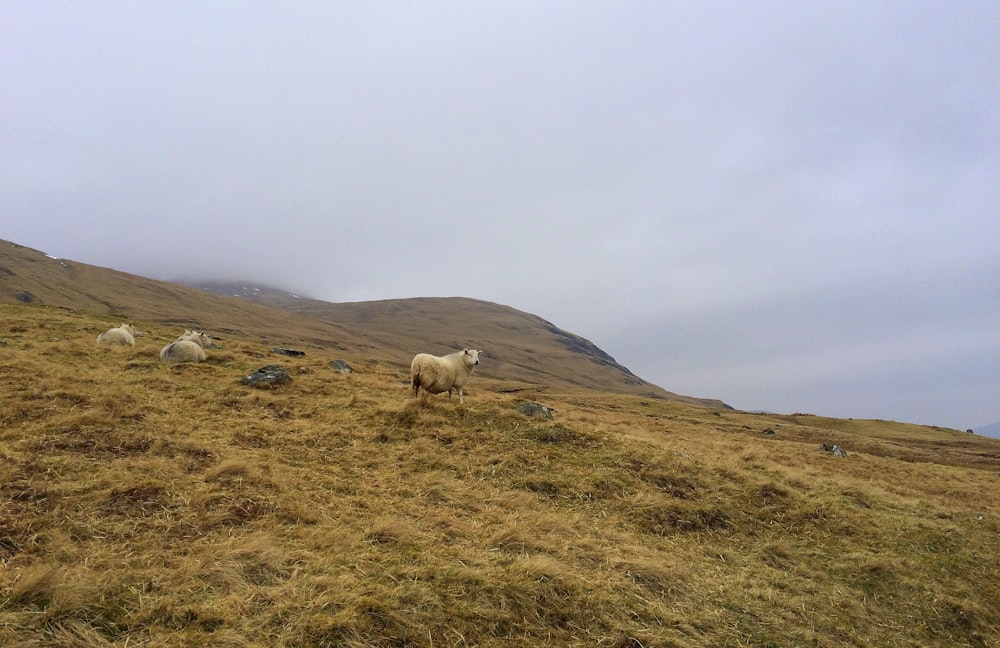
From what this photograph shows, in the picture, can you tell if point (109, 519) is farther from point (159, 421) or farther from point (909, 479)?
point (909, 479)

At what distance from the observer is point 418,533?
820 centimetres

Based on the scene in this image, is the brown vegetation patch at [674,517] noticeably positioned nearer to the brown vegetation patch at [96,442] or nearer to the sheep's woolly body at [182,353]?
the brown vegetation patch at [96,442]

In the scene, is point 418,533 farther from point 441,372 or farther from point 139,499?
point 441,372

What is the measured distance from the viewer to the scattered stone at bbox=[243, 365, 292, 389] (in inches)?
699

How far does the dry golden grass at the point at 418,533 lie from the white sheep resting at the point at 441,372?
80 cm

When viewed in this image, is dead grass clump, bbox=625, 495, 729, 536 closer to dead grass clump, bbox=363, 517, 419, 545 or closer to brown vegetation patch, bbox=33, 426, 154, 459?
dead grass clump, bbox=363, 517, 419, 545

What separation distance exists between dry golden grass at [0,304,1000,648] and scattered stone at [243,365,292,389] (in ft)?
2.70

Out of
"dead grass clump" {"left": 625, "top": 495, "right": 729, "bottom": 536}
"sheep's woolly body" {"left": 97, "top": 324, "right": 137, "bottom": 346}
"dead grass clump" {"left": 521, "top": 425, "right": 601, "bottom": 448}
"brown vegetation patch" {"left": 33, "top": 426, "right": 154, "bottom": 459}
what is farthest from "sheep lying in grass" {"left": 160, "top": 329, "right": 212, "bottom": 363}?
"dead grass clump" {"left": 625, "top": 495, "right": 729, "bottom": 536}

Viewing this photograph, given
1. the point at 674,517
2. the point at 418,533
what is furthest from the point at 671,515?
the point at 418,533

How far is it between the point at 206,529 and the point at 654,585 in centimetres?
670

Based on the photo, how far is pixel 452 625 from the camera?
5.87m

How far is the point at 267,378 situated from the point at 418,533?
12081 millimetres

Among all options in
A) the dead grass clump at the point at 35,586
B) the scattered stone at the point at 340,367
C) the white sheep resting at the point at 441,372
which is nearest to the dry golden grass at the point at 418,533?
the dead grass clump at the point at 35,586

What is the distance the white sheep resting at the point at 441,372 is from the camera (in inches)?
687
